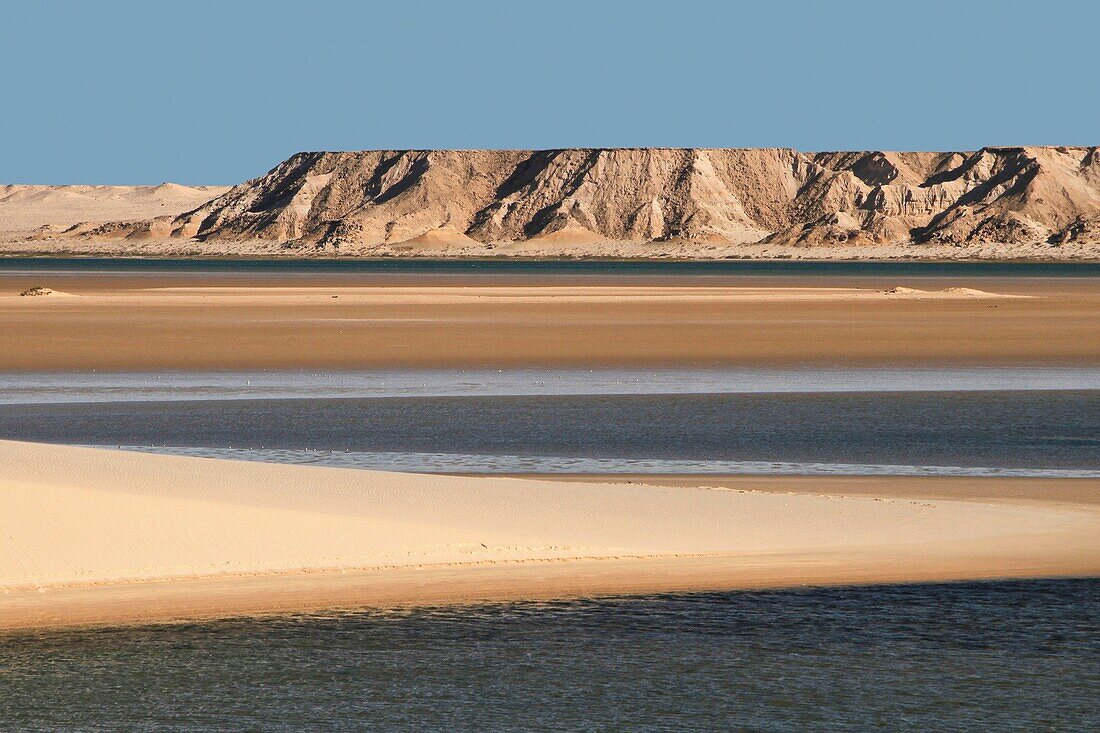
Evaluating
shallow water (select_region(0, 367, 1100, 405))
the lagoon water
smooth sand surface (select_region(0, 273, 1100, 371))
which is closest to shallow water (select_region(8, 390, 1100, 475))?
shallow water (select_region(0, 367, 1100, 405))

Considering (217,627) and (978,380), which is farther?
(978,380)

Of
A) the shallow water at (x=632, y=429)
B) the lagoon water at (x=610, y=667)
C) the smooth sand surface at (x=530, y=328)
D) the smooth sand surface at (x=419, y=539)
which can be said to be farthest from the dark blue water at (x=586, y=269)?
the lagoon water at (x=610, y=667)

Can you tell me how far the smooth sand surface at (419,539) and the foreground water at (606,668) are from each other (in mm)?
733

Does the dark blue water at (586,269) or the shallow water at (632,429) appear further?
the dark blue water at (586,269)

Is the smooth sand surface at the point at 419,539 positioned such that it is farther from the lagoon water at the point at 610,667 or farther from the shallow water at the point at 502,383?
the shallow water at the point at 502,383

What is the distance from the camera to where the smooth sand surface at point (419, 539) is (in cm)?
1236

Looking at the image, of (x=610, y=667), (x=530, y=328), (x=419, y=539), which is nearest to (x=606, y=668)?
(x=610, y=667)

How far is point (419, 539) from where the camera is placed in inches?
543

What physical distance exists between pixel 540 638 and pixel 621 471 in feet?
26.5

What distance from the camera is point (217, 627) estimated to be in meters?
11.1

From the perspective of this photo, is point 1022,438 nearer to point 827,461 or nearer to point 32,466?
point 827,461

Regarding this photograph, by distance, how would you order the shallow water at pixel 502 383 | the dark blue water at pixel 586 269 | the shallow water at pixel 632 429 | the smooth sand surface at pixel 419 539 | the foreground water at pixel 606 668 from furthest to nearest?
the dark blue water at pixel 586 269 → the shallow water at pixel 502 383 → the shallow water at pixel 632 429 → the smooth sand surface at pixel 419 539 → the foreground water at pixel 606 668

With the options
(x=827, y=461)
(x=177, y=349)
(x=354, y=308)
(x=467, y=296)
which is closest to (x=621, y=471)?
(x=827, y=461)

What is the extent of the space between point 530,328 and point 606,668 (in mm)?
37931
